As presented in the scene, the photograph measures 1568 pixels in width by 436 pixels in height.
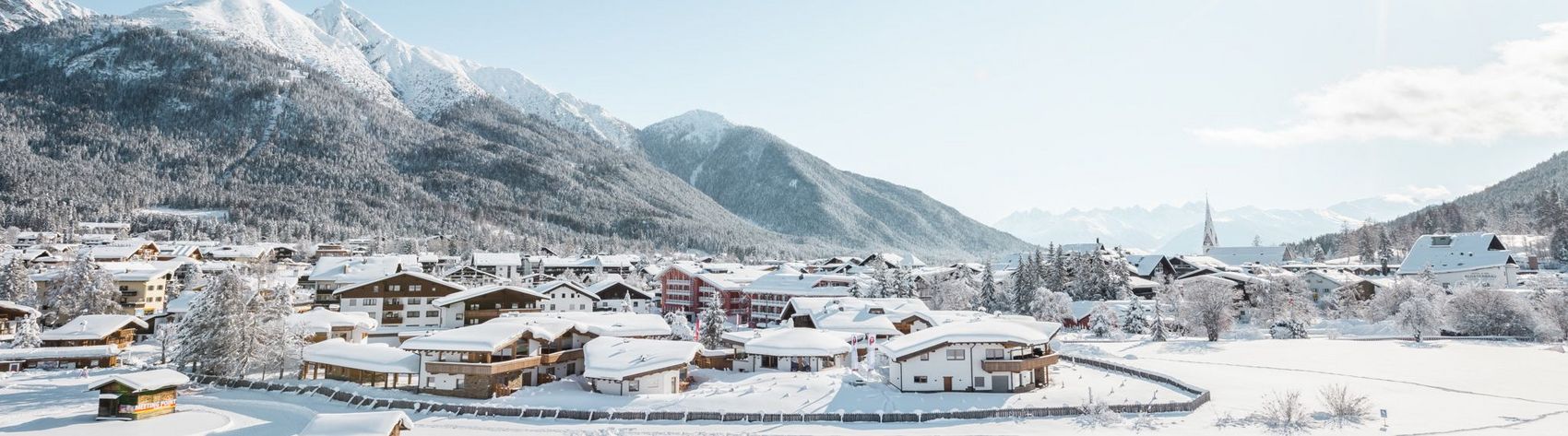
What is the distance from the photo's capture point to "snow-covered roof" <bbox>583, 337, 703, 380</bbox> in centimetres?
4088

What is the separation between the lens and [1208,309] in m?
69.0

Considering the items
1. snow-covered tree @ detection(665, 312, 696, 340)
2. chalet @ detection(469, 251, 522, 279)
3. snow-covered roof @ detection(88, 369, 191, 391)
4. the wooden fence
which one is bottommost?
the wooden fence

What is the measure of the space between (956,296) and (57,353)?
82784 millimetres

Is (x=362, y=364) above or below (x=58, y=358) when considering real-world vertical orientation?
above

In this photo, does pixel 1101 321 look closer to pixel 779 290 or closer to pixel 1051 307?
pixel 1051 307

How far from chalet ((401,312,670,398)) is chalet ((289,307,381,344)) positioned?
16345 millimetres

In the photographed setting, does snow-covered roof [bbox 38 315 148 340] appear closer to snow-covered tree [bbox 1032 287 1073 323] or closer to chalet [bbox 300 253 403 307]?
chalet [bbox 300 253 403 307]

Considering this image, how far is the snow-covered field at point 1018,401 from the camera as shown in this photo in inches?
1346

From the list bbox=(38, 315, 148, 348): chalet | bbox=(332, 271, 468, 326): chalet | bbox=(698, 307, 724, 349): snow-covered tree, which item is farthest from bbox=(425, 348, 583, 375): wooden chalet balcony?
bbox=(38, 315, 148, 348): chalet

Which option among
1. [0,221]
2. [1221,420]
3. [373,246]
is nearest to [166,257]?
[373,246]

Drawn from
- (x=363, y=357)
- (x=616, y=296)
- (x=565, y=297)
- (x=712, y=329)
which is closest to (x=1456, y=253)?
(x=712, y=329)

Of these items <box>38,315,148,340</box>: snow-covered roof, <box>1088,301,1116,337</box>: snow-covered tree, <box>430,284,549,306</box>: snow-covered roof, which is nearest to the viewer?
<box>38,315,148,340</box>: snow-covered roof

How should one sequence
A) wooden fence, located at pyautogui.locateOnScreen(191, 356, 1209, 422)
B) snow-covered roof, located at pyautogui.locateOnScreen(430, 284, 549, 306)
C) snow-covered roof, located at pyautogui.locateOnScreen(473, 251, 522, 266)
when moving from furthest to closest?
snow-covered roof, located at pyautogui.locateOnScreen(473, 251, 522, 266) < snow-covered roof, located at pyautogui.locateOnScreen(430, 284, 549, 306) < wooden fence, located at pyautogui.locateOnScreen(191, 356, 1209, 422)

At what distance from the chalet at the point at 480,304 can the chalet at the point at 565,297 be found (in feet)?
33.1
